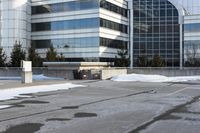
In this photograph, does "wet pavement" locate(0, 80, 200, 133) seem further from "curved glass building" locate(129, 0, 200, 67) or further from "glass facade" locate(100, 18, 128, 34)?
"curved glass building" locate(129, 0, 200, 67)

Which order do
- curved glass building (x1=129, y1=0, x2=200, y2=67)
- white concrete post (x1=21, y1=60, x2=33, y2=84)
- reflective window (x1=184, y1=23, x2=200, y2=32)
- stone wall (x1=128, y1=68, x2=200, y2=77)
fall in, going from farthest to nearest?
curved glass building (x1=129, y1=0, x2=200, y2=67), reflective window (x1=184, y1=23, x2=200, y2=32), stone wall (x1=128, y1=68, x2=200, y2=77), white concrete post (x1=21, y1=60, x2=33, y2=84)

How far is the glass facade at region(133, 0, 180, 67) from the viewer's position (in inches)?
2953

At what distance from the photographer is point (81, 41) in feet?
239

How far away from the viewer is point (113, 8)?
75.3 m

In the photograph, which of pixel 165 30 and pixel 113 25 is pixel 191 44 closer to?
pixel 165 30

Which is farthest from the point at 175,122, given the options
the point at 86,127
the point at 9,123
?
the point at 9,123

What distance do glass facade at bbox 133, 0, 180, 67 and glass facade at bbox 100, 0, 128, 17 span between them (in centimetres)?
214

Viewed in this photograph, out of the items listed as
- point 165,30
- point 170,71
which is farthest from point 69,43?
point 170,71

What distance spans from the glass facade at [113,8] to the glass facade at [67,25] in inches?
147

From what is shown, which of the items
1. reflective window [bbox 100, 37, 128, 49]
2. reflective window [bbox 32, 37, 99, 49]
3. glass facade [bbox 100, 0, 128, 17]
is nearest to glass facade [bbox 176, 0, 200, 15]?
glass facade [bbox 100, 0, 128, 17]

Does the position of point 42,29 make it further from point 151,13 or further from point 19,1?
point 151,13

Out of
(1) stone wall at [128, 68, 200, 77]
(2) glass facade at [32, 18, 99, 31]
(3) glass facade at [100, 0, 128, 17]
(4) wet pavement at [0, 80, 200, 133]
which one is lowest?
(4) wet pavement at [0, 80, 200, 133]

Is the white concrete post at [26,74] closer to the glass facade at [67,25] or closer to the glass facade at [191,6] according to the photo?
the glass facade at [67,25]

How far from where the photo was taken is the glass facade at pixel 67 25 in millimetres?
70938
